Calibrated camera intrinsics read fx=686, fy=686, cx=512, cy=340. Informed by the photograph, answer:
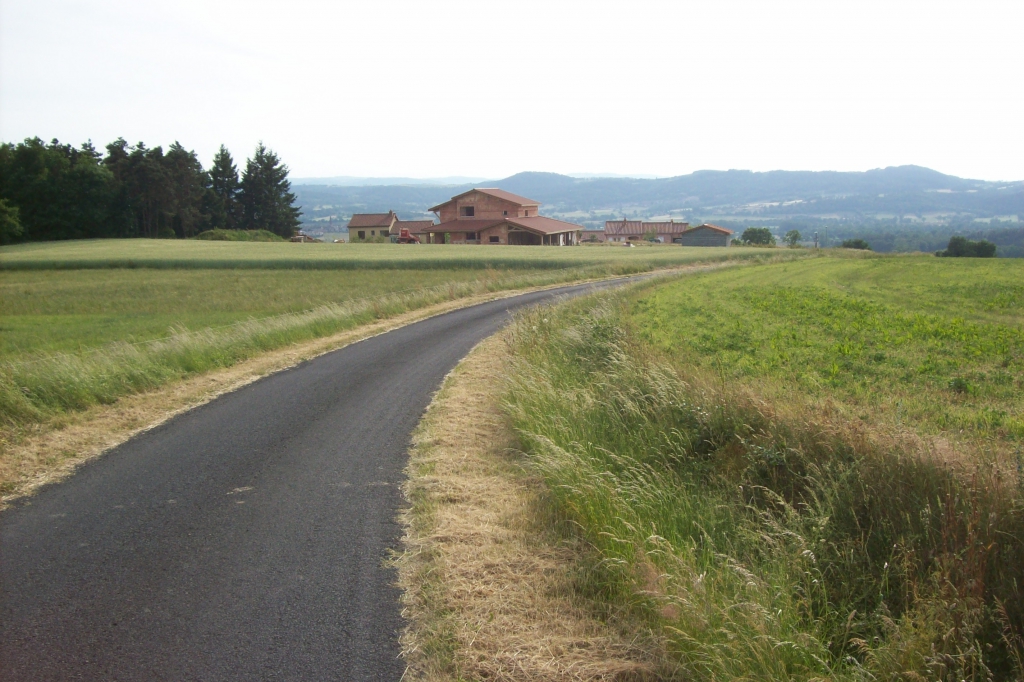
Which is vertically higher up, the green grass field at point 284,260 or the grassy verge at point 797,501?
the green grass field at point 284,260

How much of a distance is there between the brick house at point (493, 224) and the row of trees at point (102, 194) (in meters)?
31.0

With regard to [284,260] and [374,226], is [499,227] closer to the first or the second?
[284,260]

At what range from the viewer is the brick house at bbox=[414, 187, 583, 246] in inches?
3418

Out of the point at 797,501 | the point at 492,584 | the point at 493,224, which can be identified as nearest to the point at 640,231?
the point at 493,224

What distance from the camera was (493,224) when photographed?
286 feet

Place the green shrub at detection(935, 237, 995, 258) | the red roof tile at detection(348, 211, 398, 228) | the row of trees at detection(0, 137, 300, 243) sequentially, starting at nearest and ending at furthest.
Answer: the green shrub at detection(935, 237, 995, 258)
the row of trees at detection(0, 137, 300, 243)
the red roof tile at detection(348, 211, 398, 228)

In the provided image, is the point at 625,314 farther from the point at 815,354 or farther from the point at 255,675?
the point at 255,675

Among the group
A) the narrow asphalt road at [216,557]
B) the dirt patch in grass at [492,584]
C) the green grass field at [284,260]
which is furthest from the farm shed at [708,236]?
the dirt patch in grass at [492,584]

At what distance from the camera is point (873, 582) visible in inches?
194

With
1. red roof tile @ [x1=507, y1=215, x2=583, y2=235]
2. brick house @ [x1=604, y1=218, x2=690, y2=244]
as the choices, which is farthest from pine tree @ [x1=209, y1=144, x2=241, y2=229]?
brick house @ [x1=604, y1=218, x2=690, y2=244]

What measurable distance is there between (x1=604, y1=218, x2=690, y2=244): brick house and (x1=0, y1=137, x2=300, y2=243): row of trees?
6558 centimetres

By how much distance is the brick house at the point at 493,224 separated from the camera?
86812mm

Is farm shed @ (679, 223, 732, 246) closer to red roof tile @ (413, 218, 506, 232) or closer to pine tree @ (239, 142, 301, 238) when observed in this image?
red roof tile @ (413, 218, 506, 232)

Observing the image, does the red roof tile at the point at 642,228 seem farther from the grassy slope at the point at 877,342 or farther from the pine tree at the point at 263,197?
the grassy slope at the point at 877,342
